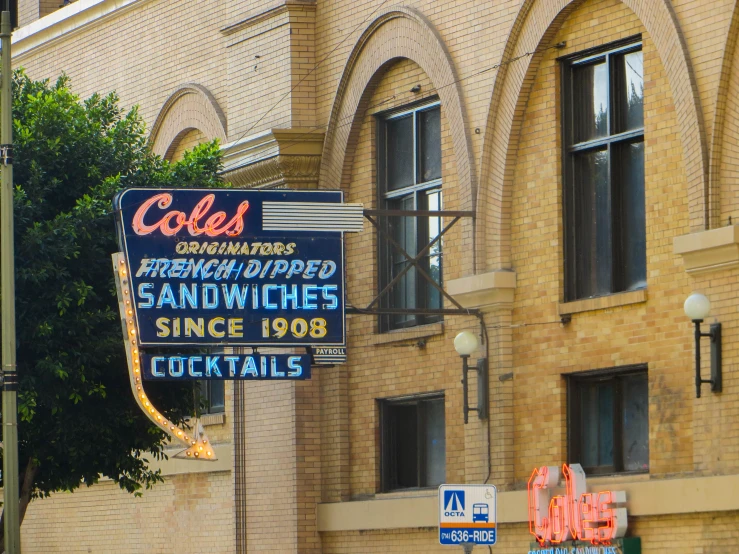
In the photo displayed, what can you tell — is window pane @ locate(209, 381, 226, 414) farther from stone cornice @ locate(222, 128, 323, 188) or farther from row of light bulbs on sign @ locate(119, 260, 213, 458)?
row of light bulbs on sign @ locate(119, 260, 213, 458)

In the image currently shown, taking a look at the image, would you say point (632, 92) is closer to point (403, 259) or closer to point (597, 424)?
point (597, 424)

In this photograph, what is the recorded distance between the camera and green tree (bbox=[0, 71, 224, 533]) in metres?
22.4

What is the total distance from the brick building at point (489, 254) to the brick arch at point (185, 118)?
0.07 m

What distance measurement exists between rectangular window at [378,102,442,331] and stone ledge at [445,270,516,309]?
1.35m

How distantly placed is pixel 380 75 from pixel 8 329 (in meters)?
7.33

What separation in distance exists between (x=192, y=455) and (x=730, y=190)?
7722mm

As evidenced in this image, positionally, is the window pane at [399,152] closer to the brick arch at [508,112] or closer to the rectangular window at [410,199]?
the rectangular window at [410,199]

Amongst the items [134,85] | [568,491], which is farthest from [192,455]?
[134,85]

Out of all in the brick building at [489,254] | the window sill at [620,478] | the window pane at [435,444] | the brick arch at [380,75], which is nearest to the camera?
the brick building at [489,254]

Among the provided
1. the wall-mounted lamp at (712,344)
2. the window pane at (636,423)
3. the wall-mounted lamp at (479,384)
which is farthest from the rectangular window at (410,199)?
the wall-mounted lamp at (712,344)

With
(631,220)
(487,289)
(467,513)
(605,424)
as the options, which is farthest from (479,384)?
(467,513)

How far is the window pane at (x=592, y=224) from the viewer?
69.3ft

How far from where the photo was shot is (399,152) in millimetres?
25000

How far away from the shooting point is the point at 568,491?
20.4m
